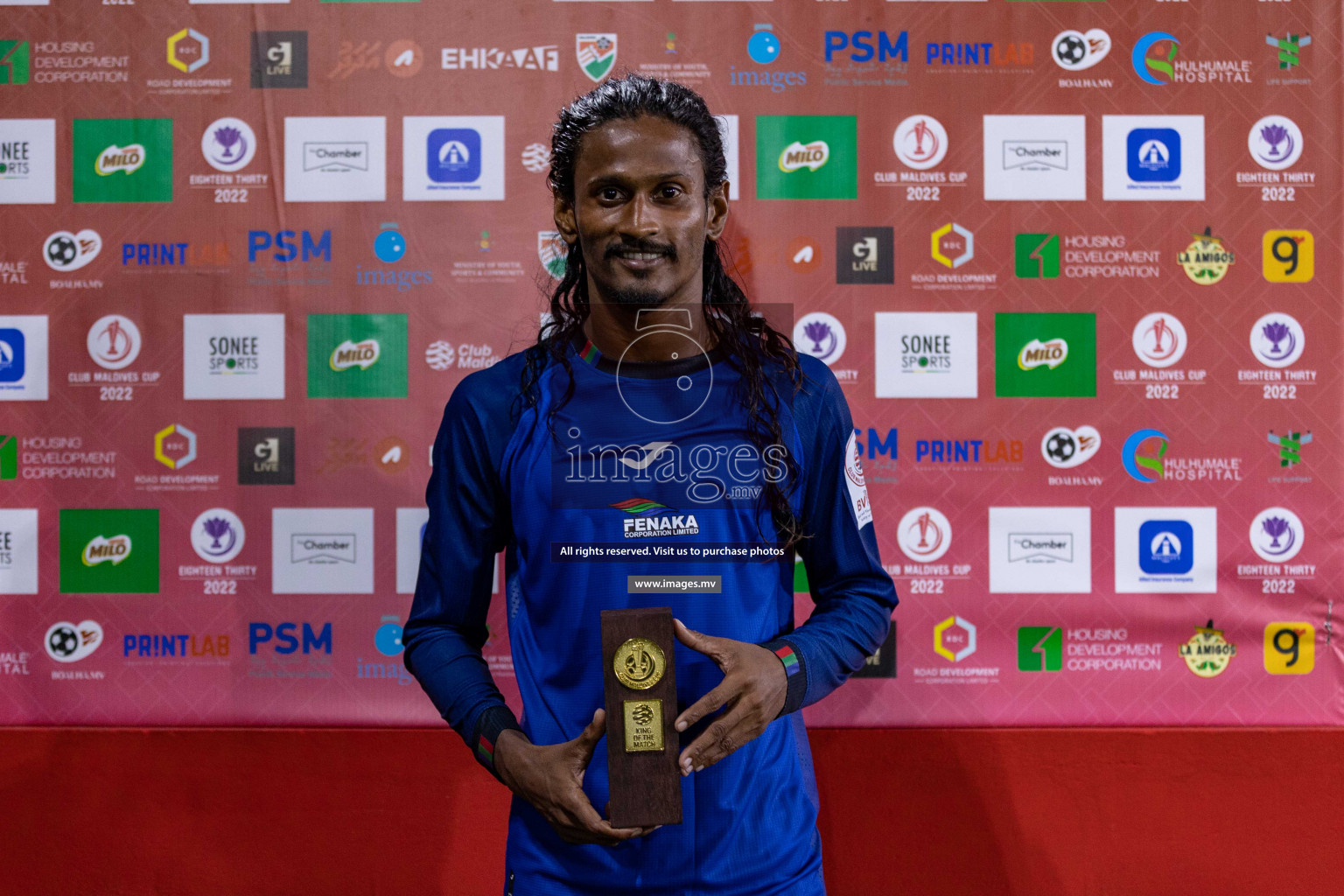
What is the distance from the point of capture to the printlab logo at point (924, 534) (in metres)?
1.77

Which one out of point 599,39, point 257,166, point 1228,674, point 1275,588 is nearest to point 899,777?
point 1228,674

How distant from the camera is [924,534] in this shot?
5.81ft

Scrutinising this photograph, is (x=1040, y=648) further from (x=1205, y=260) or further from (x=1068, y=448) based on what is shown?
(x=1205, y=260)

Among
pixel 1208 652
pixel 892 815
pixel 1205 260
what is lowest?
pixel 892 815

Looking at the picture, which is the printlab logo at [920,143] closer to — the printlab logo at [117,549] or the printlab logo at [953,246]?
the printlab logo at [953,246]

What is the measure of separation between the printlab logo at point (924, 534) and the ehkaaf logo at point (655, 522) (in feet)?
3.19

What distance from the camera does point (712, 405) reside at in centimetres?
98

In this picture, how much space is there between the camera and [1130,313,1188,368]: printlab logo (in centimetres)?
177

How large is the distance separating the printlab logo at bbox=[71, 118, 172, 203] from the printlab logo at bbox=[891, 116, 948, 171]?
1551mm

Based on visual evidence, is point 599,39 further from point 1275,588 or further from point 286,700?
point 1275,588

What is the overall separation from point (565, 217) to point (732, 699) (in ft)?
1.97

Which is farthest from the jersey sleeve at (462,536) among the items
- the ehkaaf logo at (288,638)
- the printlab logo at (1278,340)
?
the printlab logo at (1278,340)

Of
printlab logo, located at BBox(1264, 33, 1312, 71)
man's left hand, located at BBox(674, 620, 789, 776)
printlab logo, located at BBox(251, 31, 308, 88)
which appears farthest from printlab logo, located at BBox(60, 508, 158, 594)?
printlab logo, located at BBox(1264, 33, 1312, 71)

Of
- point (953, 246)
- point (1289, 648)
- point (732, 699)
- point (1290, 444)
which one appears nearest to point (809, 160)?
point (953, 246)
